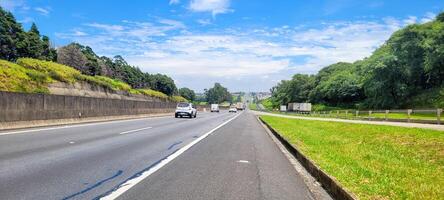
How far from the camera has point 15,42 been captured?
88938mm

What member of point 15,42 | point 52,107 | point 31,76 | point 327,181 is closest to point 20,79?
point 31,76

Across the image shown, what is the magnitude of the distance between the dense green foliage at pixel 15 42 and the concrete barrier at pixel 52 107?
194 ft

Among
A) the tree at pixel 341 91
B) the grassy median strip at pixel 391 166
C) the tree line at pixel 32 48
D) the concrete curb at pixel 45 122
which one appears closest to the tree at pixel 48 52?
the tree line at pixel 32 48

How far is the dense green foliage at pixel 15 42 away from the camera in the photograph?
3415 inches

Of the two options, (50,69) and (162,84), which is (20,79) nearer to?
(50,69)

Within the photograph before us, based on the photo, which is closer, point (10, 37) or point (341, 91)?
point (10, 37)

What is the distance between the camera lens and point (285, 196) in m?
7.52

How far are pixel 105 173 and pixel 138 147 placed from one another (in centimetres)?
525

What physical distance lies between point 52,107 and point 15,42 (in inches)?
2876

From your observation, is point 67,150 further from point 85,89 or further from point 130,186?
point 85,89

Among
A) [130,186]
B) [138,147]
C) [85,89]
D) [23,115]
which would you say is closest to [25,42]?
[85,89]

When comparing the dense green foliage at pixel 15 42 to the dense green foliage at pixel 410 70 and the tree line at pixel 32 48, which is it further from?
the dense green foliage at pixel 410 70

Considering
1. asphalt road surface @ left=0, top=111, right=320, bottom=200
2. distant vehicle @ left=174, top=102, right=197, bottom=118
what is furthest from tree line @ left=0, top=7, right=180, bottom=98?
asphalt road surface @ left=0, top=111, right=320, bottom=200

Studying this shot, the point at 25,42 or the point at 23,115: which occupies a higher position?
the point at 25,42
